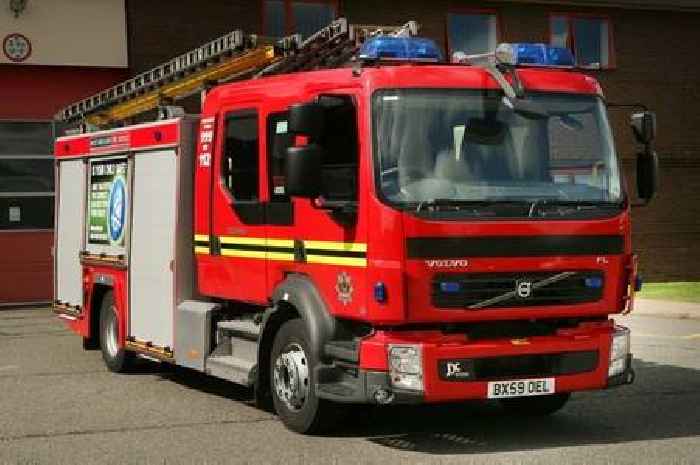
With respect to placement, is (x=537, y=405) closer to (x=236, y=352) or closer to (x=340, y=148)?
(x=236, y=352)

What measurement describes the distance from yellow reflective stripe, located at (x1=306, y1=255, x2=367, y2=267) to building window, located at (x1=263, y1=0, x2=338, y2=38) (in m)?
14.4

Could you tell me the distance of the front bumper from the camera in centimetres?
761

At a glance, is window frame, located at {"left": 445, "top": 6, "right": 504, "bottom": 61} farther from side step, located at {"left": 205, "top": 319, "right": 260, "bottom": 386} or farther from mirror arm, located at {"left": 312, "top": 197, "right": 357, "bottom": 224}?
mirror arm, located at {"left": 312, "top": 197, "right": 357, "bottom": 224}

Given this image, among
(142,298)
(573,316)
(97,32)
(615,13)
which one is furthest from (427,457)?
(615,13)

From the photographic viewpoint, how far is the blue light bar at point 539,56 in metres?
8.61

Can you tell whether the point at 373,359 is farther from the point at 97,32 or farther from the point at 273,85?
the point at 97,32

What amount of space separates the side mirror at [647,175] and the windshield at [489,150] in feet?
1.46

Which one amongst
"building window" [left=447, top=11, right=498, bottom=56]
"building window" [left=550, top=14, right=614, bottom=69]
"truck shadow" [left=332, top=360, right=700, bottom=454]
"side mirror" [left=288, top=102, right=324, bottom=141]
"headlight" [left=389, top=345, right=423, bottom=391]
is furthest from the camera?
"building window" [left=550, top=14, right=614, bottom=69]

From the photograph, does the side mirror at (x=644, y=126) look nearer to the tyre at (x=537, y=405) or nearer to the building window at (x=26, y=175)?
the tyre at (x=537, y=405)

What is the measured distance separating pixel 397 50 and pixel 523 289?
1.87 m

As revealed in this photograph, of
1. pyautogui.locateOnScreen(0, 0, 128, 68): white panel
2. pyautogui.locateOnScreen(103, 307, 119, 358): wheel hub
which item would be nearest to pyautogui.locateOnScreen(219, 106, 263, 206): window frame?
pyautogui.locateOnScreen(103, 307, 119, 358): wheel hub

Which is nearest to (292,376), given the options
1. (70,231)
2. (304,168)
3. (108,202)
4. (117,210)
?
(304,168)

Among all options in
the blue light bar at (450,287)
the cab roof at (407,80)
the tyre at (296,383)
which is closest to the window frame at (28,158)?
the cab roof at (407,80)

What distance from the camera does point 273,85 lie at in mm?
9000
